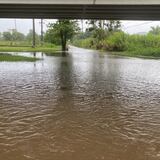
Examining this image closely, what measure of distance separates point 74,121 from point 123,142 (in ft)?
6.94

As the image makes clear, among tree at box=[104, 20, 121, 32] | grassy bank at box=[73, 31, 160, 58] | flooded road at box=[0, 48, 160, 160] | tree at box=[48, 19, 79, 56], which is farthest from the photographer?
tree at box=[104, 20, 121, 32]

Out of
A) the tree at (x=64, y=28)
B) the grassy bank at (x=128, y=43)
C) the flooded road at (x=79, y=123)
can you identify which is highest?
the tree at (x=64, y=28)

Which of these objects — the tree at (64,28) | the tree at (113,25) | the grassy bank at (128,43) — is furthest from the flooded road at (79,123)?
the tree at (113,25)

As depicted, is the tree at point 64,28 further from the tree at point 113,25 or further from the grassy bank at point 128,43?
the tree at point 113,25

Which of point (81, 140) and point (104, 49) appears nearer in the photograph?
point (81, 140)

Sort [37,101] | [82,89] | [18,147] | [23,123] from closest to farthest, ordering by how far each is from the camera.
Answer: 1. [18,147]
2. [23,123]
3. [37,101]
4. [82,89]

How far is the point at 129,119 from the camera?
9820mm

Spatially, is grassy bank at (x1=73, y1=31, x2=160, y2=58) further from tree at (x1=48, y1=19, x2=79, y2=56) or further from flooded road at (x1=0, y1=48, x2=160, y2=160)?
flooded road at (x1=0, y1=48, x2=160, y2=160)

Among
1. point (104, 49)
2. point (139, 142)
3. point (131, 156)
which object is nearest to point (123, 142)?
point (139, 142)

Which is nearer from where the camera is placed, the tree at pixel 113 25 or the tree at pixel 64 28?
the tree at pixel 64 28

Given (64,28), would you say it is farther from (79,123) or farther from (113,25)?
(79,123)

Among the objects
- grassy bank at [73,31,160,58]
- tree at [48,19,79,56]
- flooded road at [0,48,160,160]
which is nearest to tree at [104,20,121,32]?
grassy bank at [73,31,160,58]

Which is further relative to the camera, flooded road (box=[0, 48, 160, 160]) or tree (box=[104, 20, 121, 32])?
tree (box=[104, 20, 121, 32])

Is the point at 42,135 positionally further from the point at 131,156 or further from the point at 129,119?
the point at 129,119
